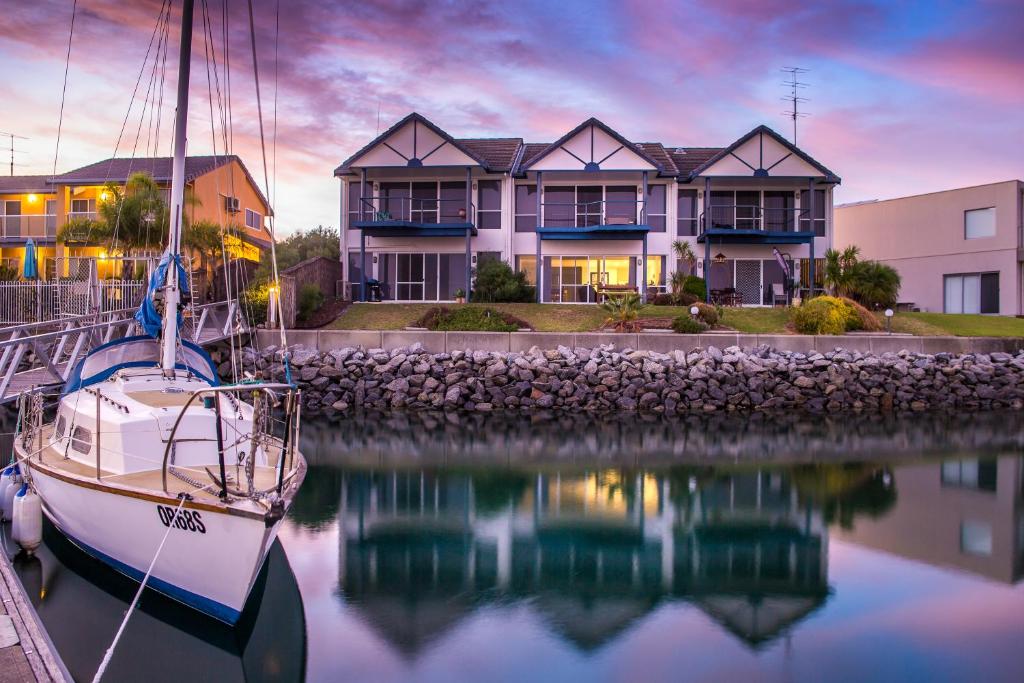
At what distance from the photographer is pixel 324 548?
10641 mm

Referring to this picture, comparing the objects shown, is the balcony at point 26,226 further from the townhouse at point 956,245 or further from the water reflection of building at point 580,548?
the townhouse at point 956,245

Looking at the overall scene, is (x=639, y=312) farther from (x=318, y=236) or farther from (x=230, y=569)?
(x=318, y=236)

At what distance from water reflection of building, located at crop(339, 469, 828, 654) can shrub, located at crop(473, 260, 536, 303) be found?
1566 cm

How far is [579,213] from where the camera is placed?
34.1 metres

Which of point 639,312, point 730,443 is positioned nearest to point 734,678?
point 730,443

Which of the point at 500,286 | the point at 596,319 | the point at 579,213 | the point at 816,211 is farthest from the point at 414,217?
the point at 816,211

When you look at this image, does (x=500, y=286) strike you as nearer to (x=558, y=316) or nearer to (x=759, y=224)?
(x=558, y=316)

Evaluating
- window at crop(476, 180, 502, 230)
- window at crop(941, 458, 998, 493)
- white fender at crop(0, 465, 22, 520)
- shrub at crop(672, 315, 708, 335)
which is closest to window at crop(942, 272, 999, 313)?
shrub at crop(672, 315, 708, 335)

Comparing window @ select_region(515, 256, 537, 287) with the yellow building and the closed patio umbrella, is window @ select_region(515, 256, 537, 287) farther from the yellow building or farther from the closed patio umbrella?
the closed patio umbrella

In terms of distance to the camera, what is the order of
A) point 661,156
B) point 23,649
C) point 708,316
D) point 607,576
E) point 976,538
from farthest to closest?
point 661,156 < point 708,316 < point 976,538 < point 607,576 < point 23,649

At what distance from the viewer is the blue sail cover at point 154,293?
10.3m

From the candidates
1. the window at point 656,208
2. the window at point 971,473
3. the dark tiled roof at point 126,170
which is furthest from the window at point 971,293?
the dark tiled roof at point 126,170

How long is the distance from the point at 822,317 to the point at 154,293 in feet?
70.4

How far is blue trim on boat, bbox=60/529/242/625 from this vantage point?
292 inches
